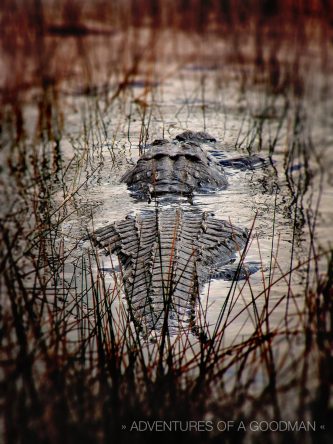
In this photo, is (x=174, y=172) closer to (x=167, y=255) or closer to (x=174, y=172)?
(x=174, y=172)

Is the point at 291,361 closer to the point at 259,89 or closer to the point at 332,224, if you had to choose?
the point at 332,224

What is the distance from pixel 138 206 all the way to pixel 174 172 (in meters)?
0.60

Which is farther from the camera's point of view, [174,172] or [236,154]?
[236,154]

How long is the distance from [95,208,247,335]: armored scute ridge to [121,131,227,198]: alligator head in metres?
0.56

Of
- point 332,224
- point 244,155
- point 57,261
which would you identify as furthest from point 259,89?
point 57,261

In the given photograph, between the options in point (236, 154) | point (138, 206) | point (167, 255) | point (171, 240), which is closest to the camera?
point (167, 255)

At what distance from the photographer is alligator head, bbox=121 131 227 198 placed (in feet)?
17.8

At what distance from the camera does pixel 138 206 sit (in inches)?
203

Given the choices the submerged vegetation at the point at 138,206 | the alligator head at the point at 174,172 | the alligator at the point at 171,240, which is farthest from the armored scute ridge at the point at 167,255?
the alligator head at the point at 174,172

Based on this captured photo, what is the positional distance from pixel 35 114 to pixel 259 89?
3.03 m

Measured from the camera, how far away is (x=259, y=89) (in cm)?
862

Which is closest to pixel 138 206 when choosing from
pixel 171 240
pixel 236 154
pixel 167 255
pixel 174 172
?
pixel 174 172

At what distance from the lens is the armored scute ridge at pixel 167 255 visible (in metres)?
3.26

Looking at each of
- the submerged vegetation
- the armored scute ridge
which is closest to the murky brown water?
the submerged vegetation
